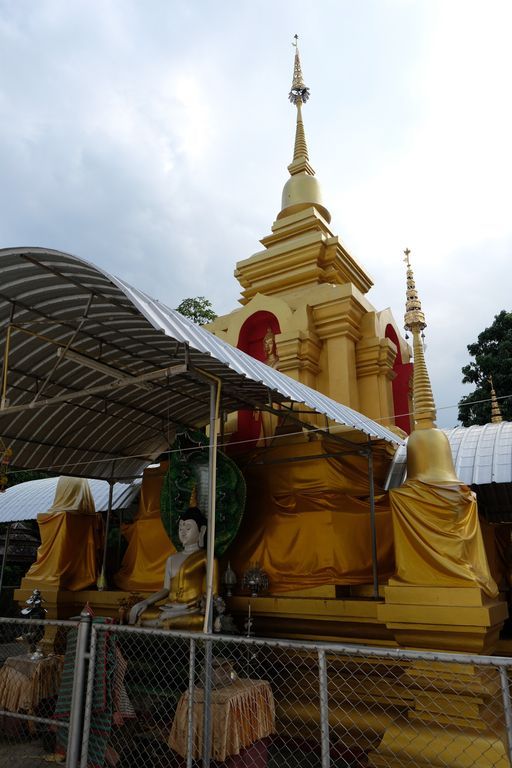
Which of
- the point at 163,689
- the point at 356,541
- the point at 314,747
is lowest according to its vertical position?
the point at 314,747

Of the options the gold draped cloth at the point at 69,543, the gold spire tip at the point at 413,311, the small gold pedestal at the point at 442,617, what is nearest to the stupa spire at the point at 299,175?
the gold spire tip at the point at 413,311

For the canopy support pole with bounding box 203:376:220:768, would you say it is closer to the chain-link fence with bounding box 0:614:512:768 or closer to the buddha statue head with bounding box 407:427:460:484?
the chain-link fence with bounding box 0:614:512:768

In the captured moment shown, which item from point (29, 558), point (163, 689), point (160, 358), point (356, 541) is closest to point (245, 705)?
point (163, 689)

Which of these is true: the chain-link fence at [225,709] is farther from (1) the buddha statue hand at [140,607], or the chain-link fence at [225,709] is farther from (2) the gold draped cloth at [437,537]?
(2) the gold draped cloth at [437,537]

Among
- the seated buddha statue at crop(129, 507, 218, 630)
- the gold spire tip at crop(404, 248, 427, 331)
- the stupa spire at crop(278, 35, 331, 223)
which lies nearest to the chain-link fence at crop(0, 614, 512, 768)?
the seated buddha statue at crop(129, 507, 218, 630)

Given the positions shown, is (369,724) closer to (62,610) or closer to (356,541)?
(356,541)

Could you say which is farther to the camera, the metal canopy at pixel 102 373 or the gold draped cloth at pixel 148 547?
the gold draped cloth at pixel 148 547

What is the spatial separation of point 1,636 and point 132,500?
4638mm

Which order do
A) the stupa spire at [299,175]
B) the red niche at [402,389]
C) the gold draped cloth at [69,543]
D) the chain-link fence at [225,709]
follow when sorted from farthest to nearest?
the stupa spire at [299,175], the red niche at [402,389], the gold draped cloth at [69,543], the chain-link fence at [225,709]

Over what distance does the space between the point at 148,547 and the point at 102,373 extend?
318cm

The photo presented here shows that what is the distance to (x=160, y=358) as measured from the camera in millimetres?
7738

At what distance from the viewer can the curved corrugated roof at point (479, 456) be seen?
767 centimetres

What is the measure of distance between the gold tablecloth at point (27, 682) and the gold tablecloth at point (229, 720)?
2159 millimetres

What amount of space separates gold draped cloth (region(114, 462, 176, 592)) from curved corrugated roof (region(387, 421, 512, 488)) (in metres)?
3.87
